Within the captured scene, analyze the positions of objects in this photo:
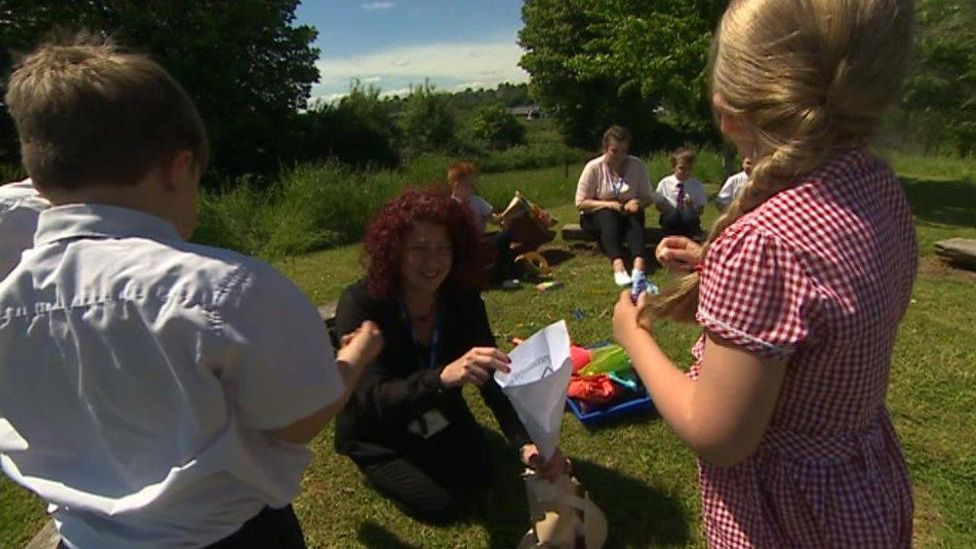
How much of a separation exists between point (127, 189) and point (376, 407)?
6.16 feet

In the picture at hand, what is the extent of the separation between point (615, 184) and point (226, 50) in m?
19.3

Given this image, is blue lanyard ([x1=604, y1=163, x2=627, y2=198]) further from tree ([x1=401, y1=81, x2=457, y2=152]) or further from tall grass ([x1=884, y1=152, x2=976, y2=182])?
tree ([x1=401, y1=81, x2=457, y2=152])

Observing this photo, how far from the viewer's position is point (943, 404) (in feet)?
12.4

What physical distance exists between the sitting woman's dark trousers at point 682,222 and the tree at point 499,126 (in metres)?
36.2

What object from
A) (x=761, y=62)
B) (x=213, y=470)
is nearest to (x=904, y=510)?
(x=761, y=62)

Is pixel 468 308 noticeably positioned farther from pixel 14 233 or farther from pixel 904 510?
pixel 904 510

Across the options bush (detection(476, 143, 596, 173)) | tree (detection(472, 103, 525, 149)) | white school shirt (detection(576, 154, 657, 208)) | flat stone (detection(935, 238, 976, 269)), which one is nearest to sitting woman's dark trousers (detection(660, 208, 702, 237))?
white school shirt (detection(576, 154, 657, 208))

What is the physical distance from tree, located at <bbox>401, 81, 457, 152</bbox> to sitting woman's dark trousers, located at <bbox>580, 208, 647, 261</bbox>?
2667cm

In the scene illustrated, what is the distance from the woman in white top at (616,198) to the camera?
719 cm

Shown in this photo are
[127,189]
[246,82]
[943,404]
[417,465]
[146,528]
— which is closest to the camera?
[127,189]

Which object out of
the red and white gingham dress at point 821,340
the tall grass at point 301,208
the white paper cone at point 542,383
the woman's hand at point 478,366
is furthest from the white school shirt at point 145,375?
the tall grass at point 301,208

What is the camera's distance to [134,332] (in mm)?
1099

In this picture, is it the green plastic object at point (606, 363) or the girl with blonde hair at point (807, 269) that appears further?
the green plastic object at point (606, 363)

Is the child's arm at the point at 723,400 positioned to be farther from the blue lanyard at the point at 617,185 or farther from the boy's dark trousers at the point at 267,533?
the blue lanyard at the point at 617,185
